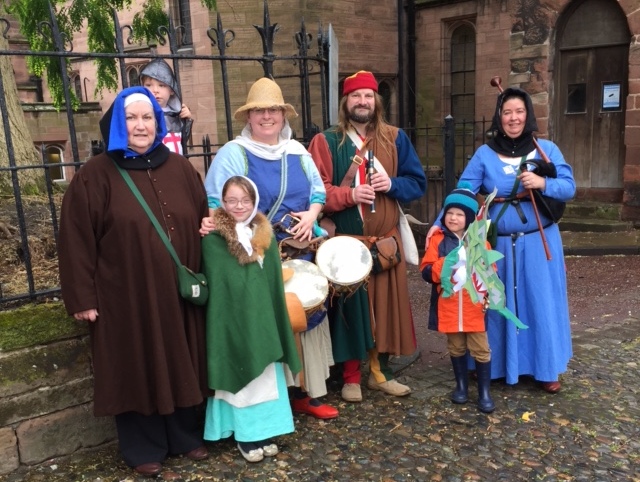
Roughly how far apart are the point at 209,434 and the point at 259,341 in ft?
2.06

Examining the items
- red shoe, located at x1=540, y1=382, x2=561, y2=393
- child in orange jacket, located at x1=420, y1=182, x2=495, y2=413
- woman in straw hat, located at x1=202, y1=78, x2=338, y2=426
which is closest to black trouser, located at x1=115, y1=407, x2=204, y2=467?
woman in straw hat, located at x1=202, y1=78, x2=338, y2=426

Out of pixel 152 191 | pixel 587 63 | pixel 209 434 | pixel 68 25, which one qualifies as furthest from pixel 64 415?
pixel 587 63

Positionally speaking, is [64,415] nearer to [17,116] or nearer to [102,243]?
[102,243]

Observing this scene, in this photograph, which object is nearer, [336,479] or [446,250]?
[336,479]

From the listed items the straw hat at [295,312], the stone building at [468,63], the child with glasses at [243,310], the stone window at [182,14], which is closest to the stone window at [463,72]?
the stone building at [468,63]

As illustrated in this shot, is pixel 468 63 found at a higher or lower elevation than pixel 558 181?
higher

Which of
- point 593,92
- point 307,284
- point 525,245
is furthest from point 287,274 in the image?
point 593,92

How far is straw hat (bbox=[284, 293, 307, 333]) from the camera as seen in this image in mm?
3387

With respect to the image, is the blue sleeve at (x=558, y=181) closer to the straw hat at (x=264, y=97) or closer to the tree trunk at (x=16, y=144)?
the straw hat at (x=264, y=97)

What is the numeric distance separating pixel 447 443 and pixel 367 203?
59.1 inches

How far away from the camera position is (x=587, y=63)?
9.75 meters

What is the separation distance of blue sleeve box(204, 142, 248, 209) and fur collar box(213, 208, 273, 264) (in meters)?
0.28

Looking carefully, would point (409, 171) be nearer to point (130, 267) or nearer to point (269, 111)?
point (269, 111)

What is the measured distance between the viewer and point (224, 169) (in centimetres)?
353
